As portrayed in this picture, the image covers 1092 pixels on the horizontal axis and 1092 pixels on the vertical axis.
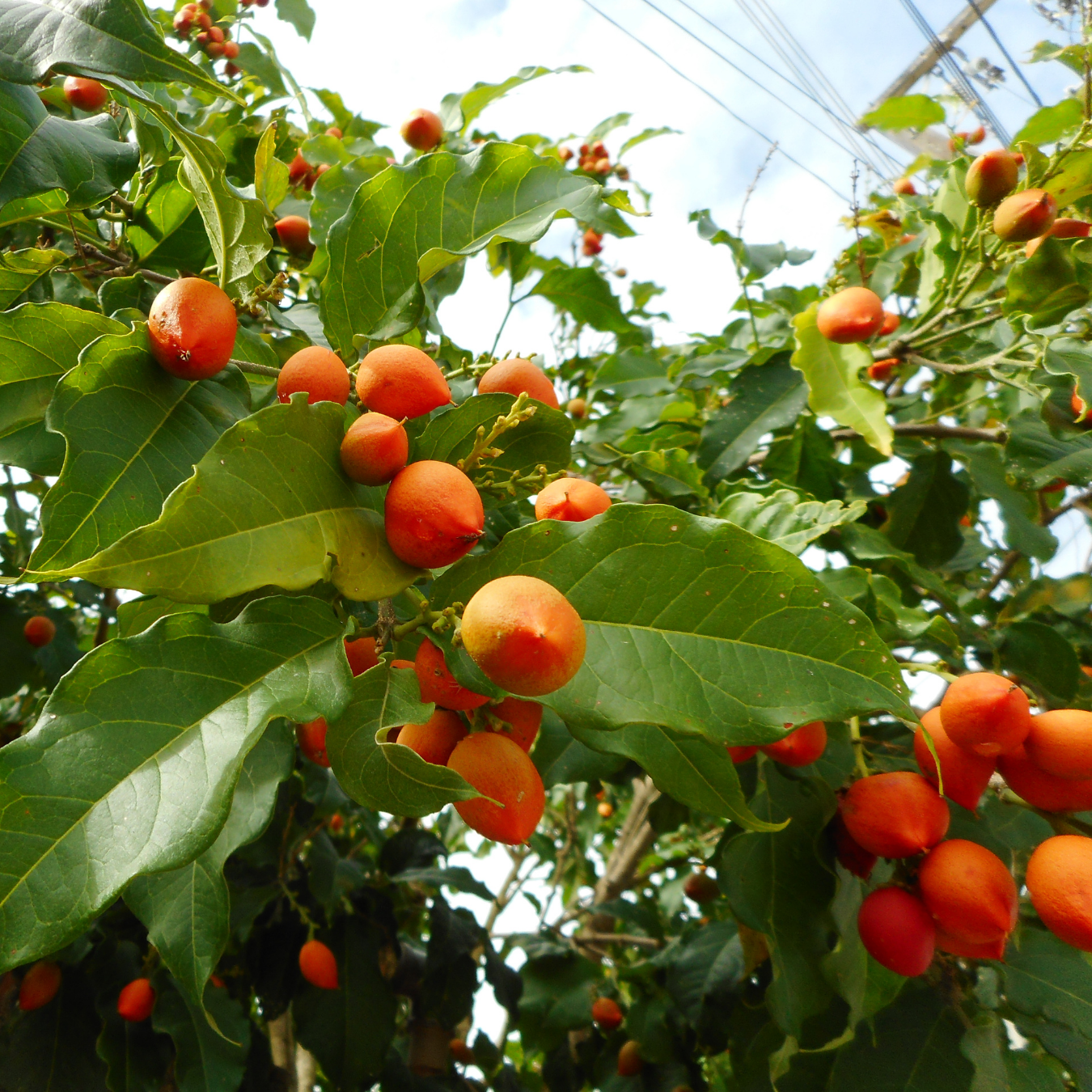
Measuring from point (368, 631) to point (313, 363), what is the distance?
212 mm

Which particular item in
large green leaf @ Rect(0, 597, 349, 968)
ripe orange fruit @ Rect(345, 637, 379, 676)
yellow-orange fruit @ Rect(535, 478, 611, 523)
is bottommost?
ripe orange fruit @ Rect(345, 637, 379, 676)

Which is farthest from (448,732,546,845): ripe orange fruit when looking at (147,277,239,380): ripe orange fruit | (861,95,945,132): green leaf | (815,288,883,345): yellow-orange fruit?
(861,95,945,132): green leaf

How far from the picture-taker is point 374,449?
21.8 inches

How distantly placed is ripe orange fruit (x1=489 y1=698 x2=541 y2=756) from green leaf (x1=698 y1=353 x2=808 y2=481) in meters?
0.72

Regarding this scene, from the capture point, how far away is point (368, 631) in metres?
0.63

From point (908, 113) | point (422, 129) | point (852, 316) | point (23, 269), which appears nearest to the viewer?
point (23, 269)

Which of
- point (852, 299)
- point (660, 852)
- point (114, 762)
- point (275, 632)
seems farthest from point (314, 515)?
point (660, 852)

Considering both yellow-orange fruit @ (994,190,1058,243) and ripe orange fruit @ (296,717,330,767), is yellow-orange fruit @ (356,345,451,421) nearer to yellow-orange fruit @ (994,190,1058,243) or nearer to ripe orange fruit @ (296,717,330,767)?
ripe orange fruit @ (296,717,330,767)

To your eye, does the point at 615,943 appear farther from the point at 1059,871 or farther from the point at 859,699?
the point at 859,699

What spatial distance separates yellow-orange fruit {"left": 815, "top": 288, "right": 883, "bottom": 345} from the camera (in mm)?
Answer: 1145

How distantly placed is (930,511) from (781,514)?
703 millimetres

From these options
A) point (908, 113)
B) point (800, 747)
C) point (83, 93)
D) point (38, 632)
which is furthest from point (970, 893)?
point (908, 113)

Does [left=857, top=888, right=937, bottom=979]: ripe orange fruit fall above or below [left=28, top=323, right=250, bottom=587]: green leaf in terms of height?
below

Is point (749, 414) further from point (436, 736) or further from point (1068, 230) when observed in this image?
point (436, 736)
